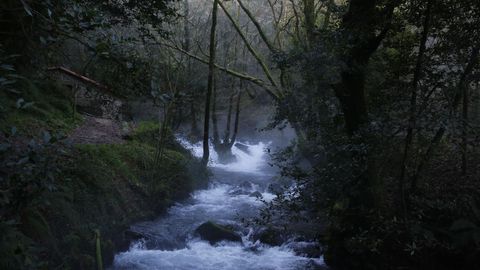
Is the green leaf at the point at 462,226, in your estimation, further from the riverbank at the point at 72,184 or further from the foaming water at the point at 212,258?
the foaming water at the point at 212,258

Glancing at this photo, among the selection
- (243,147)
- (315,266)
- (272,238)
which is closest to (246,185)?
(272,238)

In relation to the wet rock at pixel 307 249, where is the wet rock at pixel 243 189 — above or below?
above

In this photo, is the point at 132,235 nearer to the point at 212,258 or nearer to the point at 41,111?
the point at 212,258

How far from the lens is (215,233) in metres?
10.2

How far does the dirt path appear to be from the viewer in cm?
1199

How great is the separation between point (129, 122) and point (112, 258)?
8972mm

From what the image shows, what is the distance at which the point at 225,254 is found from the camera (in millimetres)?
9531

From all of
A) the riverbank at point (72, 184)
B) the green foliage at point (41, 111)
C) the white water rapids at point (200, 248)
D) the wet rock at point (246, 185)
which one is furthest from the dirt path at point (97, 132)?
the wet rock at point (246, 185)

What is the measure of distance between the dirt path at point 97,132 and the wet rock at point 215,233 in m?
3.79

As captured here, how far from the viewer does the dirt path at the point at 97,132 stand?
12.0m

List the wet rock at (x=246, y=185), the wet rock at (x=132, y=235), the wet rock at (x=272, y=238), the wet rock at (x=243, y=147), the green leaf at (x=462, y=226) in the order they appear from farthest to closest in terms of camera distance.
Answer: the wet rock at (x=243, y=147) → the wet rock at (x=246, y=185) → the wet rock at (x=272, y=238) → the wet rock at (x=132, y=235) → the green leaf at (x=462, y=226)

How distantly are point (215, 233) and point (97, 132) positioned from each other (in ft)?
17.9

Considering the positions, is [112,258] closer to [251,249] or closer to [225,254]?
[225,254]

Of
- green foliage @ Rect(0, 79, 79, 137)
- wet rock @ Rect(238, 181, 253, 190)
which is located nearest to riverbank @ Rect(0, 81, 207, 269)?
green foliage @ Rect(0, 79, 79, 137)
